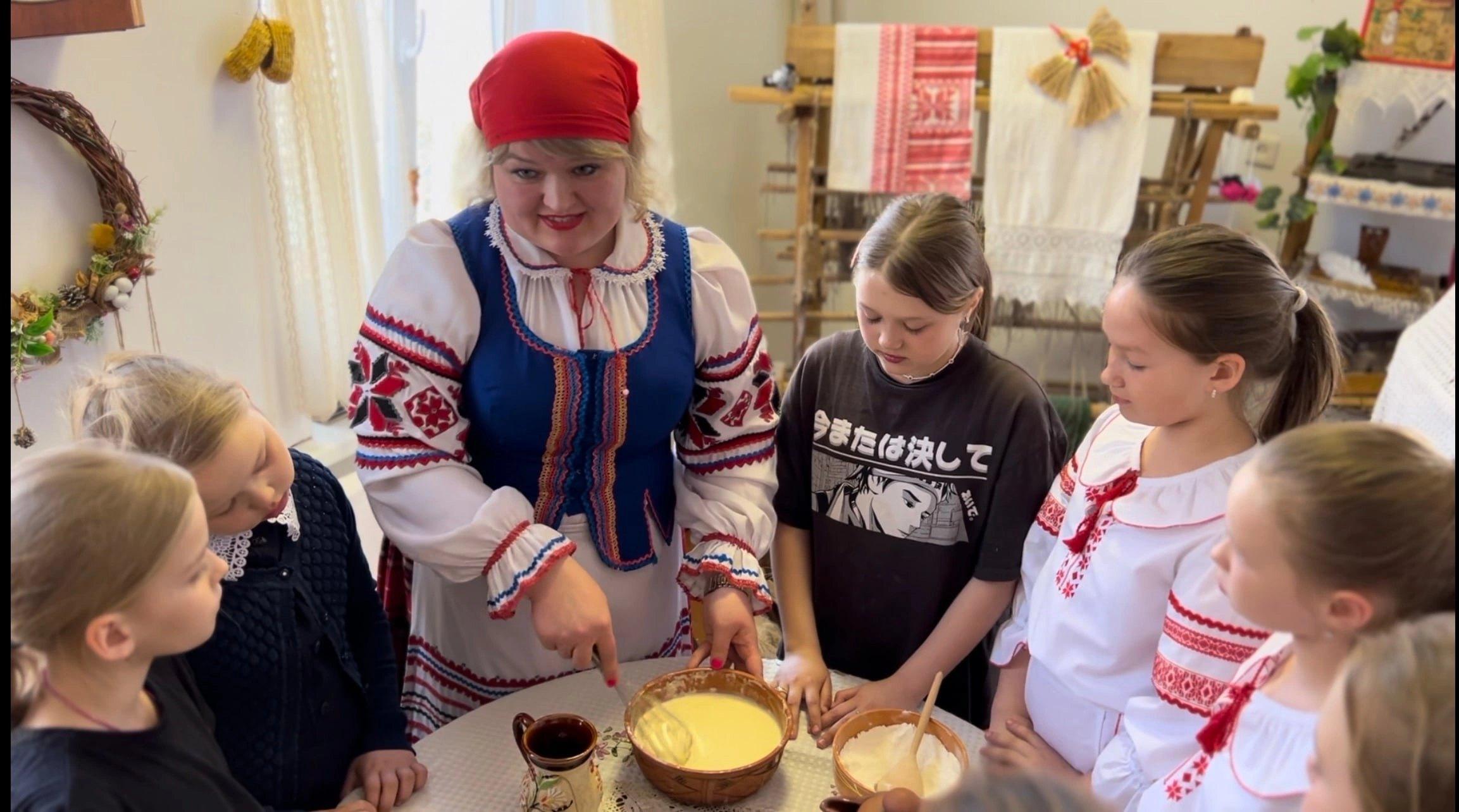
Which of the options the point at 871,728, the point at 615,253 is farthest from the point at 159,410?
the point at 871,728

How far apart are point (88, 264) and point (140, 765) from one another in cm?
85

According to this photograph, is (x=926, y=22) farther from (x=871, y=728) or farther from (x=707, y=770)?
(x=707, y=770)

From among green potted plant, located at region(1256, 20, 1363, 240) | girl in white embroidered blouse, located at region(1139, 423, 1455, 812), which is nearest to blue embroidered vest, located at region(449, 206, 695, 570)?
girl in white embroidered blouse, located at region(1139, 423, 1455, 812)

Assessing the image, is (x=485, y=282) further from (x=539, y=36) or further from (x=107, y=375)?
(x=107, y=375)

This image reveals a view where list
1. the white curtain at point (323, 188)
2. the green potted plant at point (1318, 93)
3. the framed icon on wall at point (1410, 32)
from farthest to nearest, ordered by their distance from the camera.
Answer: the green potted plant at point (1318, 93) < the framed icon on wall at point (1410, 32) < the white curtain at point (323, 188)

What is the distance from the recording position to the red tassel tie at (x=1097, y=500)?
118cm

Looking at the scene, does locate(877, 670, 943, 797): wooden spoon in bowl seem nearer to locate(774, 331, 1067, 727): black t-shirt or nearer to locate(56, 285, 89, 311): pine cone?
locate(774, 331, 1067, 727): black t-shirt

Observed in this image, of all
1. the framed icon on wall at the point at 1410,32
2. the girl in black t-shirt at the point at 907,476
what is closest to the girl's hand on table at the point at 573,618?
the girl in black t-shirt at the point at 907,476

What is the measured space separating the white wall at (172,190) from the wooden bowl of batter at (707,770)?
82 cm

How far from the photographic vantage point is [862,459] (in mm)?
1414

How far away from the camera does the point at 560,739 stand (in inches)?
41.4

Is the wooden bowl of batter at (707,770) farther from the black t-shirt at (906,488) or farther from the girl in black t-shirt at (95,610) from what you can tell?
the girl in black t-shirt at (95,610)

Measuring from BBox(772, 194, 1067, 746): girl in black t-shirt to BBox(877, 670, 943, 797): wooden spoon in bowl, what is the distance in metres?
0.15

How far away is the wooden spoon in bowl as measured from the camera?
1.05m
